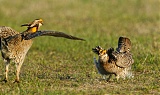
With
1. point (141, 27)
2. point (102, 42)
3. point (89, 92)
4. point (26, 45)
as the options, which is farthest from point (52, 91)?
point (141, 27)

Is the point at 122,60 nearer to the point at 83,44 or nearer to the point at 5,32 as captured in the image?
the point at 5,32

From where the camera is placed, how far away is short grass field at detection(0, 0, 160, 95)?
8.79 m

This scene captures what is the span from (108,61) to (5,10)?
11.8 metres

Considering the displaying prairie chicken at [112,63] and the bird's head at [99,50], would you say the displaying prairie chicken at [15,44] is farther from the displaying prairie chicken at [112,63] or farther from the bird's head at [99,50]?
the displaying prairie chicken at [112,63]

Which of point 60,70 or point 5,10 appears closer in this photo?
point 60,70

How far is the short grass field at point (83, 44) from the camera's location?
8.79 meters

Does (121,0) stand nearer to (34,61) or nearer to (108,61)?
(34,61)

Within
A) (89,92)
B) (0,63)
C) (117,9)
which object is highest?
(117,9)

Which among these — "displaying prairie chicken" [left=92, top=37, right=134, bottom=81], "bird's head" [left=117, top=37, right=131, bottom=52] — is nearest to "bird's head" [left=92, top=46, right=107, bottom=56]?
"displaying prairie chicken" [left=92, top=37, right=134, bottom=81]

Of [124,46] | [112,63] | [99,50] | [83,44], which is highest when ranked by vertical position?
[83,44]

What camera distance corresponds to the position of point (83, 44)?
13.9 m

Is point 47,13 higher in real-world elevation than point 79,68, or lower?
higher

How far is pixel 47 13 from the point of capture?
66.9 feet

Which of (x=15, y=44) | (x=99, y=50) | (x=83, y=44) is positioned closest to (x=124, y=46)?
(x=99, y=50)
